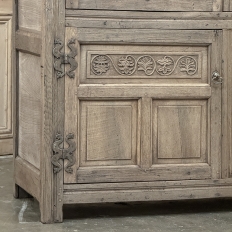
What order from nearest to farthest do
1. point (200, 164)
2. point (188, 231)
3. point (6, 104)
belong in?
point (188, 231), point (200, 164), point (6, 104)

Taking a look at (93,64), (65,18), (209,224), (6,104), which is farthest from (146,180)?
(6,104)

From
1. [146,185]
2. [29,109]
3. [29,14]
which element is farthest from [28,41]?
[146,185]

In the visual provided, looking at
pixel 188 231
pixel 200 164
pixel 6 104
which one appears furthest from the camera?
pixel 6 104

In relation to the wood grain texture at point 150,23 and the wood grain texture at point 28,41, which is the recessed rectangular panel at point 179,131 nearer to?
the wood grain texture at point 150,23

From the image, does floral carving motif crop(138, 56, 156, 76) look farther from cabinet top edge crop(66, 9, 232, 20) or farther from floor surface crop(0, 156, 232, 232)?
floor surface crop(0, 156, 232, 232)

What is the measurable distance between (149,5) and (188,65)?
1.05 feet

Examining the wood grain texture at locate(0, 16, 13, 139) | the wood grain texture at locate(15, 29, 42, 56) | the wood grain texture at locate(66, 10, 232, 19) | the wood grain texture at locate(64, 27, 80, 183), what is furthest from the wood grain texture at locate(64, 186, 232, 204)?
the wood grain texture at locate(0, 16, 13, 139)

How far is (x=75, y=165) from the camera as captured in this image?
339cm

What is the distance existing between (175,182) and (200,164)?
141 millimetres

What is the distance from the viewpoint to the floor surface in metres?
3.33

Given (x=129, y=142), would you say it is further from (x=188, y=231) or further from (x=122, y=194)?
(x=188, y=231)

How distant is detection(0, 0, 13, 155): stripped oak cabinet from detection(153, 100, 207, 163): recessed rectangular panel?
186 centimetres

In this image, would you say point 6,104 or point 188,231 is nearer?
point 188,231

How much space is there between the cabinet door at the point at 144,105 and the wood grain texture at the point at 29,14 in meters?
0.23
